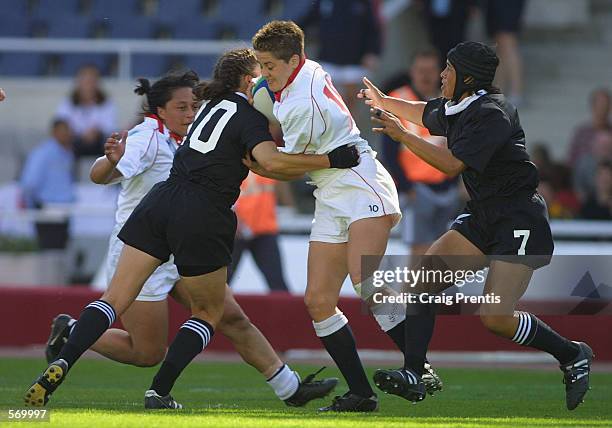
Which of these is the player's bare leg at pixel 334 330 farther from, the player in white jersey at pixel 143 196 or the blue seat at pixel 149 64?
the blue seat at pixel 149 64

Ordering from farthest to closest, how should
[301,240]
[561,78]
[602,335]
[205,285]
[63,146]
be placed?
[561,78] < [63,146] < [301,240] < [602,335] < [205,285]

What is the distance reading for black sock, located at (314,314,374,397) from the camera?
7.97 meters

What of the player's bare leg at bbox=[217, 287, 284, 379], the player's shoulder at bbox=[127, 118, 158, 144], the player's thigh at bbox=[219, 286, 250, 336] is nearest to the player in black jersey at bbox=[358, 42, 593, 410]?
the player's bare leg at bbox=[217, 287, 284, 379]

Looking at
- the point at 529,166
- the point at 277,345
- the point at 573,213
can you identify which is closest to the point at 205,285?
the point at 529,166

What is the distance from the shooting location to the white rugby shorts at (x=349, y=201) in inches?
316

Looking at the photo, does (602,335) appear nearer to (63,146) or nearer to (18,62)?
(63,146)

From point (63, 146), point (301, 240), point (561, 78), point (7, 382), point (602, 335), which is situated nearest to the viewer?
point (7, 382)

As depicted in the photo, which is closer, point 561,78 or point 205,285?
point 205,285

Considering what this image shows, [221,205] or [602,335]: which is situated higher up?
[221,205]

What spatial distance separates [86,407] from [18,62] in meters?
12.0

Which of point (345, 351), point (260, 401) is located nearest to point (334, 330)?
point (345, 351)

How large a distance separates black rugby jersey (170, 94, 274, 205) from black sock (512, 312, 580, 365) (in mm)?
1882

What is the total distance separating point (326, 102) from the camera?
26.1 ft

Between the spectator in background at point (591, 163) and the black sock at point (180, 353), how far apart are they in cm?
817
